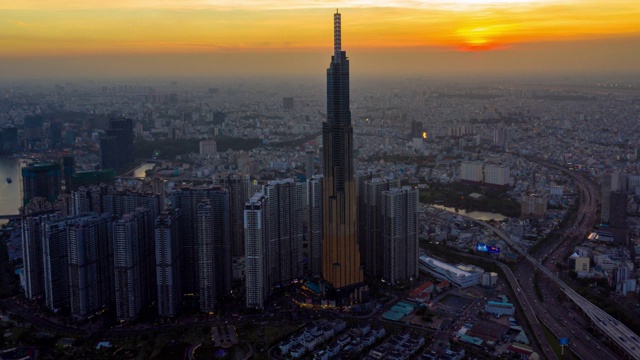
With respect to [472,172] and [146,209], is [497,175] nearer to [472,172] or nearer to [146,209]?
[472,172]

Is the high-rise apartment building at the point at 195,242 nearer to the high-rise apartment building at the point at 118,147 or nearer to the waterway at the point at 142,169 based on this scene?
the waterway at the point at 142,169

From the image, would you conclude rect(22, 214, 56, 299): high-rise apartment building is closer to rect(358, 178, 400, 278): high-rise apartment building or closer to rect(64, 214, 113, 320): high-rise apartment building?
rect(64, 214, 113, 320): high-rise apartment building

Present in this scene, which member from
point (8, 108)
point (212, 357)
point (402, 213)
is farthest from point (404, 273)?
point (8, 108)

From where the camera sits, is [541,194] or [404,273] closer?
[404,273]

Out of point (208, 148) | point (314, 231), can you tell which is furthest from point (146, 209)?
point (208, 148)

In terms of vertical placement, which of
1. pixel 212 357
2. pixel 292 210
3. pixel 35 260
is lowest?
pixel 212 357

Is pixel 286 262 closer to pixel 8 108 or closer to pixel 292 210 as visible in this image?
pixel 292 210
